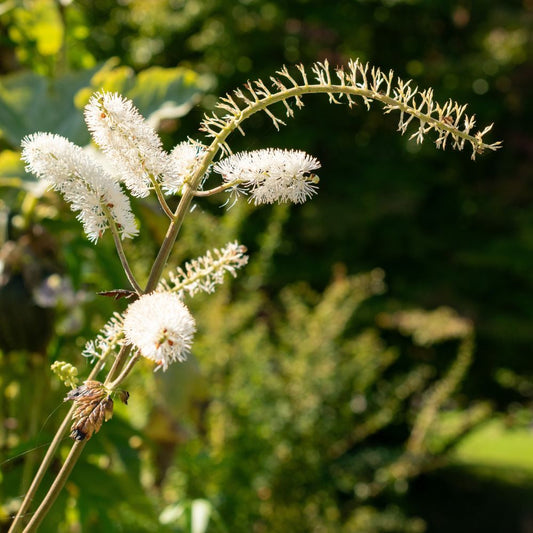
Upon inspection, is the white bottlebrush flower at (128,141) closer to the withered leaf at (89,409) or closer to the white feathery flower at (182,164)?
the white feathery flower at (182,164)

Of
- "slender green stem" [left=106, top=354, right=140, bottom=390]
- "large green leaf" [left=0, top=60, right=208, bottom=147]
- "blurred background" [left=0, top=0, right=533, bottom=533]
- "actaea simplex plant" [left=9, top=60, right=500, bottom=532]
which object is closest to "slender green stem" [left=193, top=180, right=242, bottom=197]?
"actaea simplex plant" [left=9, top=60, right=500, bottom=532]

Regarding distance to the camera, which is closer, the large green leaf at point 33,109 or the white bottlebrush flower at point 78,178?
the white bottlebrush flower at point 78,178

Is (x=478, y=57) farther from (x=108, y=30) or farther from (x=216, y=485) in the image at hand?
(x=216, y=485)

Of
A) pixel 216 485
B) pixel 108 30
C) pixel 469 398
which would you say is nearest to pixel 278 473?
pixel 216 485

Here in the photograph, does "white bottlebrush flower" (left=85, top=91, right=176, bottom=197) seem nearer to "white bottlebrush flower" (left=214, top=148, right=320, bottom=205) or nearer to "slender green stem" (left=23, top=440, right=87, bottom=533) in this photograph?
"white bottlebrush flower" (left=214, top=148, right=320, bottom=205)

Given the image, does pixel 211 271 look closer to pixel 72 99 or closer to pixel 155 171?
pixel 155 171

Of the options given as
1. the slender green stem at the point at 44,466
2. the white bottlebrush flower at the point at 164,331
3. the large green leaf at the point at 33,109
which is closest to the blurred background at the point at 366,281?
the large green leaf at the point at 33,109

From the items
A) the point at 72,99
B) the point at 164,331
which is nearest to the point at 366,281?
the point at 72,99
